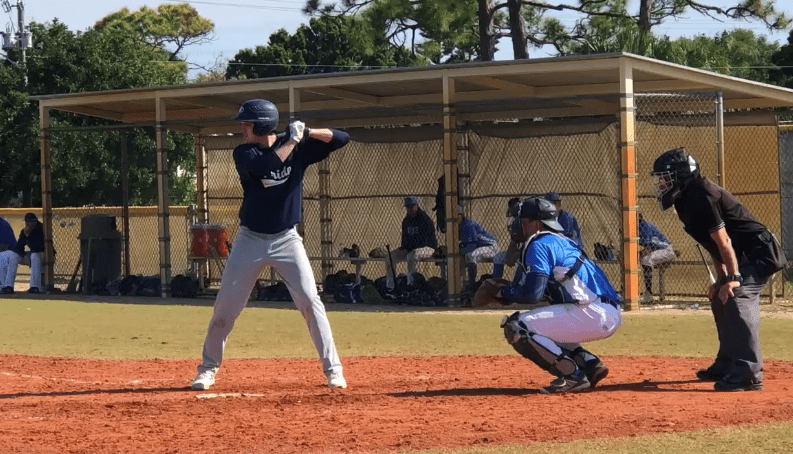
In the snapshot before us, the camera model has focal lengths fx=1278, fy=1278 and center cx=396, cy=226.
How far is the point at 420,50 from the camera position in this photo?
37.1 meters

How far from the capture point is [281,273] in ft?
28.4

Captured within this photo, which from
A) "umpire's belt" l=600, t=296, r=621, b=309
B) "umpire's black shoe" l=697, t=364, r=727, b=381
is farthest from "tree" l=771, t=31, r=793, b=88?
"umpire's belt" l=600, t=296, r=621, b=309

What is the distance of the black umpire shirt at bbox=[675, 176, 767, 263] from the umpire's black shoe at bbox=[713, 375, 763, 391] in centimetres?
79

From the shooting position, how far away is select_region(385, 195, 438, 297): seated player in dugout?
58.7ft

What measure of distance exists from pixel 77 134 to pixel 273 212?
2518 centimetres

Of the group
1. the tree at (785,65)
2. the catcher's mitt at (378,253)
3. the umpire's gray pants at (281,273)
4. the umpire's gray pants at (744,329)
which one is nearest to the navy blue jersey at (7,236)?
the catcher's mitt at (378,253)

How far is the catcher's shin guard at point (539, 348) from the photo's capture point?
8.09 metres

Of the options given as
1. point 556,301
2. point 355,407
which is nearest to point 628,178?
point 556,301

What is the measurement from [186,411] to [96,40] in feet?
100.0

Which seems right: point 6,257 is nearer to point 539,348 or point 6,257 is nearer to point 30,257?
point 30,257

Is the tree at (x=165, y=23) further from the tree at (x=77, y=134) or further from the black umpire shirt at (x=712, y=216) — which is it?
the black umpire shirt at (x=712, y=216)

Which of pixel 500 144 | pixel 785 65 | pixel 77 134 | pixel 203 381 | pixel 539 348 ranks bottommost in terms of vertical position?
pixel 203 381

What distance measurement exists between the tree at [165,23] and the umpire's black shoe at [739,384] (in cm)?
6094

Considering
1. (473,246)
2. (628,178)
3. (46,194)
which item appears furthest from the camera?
(46,194)
